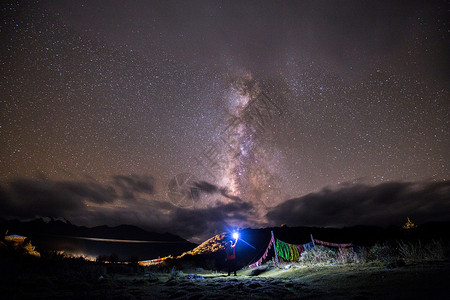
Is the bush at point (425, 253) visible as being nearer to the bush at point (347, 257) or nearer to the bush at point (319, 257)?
the bush at point (347, 257)

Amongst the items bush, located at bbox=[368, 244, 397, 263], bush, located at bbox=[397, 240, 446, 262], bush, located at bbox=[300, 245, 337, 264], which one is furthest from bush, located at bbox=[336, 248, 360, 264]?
bush, located at bbox=[397, 240, 446, 262]

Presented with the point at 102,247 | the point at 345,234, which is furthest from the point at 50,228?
the point at 345,234

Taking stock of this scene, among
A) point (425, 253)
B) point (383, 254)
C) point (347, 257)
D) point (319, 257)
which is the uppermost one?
point (425, 253)

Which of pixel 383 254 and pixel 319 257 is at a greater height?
pixel 383 254

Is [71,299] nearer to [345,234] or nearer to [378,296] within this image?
[378,296]

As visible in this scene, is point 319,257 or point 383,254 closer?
point 383,254

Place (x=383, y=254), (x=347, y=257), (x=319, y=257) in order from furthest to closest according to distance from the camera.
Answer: (x=319, y=257) → (x=347, y=257) → (x=383, y=254)

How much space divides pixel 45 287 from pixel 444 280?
11921 millimetres

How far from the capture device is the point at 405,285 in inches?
217

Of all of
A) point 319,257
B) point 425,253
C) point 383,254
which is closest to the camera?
point 425,253

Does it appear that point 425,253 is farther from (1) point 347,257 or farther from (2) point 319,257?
(2) point 319,257

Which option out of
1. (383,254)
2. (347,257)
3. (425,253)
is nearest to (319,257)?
(347,257)

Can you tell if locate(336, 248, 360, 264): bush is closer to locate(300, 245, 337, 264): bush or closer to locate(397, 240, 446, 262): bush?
locate(300, 245, 337, 264): bush

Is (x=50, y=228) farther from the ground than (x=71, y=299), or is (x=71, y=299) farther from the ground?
(x=50, y=228)
